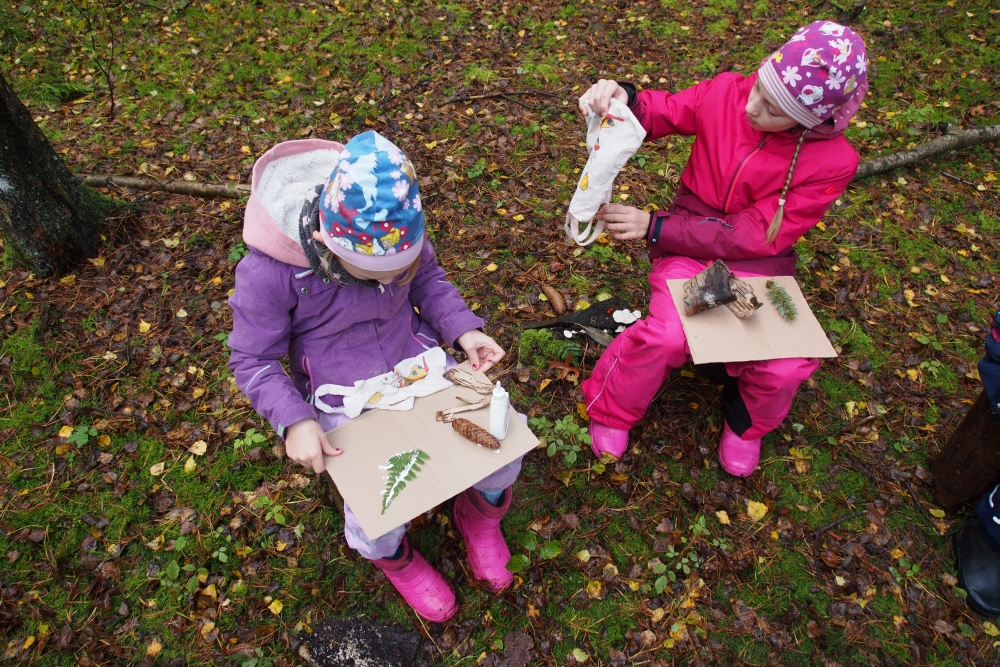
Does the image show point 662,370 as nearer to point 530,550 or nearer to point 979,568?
point 530,550

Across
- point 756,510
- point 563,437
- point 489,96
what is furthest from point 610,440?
point 489,96

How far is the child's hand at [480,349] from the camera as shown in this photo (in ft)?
8.26

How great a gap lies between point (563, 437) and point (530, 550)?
694 millimetres

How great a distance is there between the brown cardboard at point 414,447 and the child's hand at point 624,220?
4.09 feet

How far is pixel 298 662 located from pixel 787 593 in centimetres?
247

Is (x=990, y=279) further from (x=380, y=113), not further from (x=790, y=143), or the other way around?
(x=380, y=113)

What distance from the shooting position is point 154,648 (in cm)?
266

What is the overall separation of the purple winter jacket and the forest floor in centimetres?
106

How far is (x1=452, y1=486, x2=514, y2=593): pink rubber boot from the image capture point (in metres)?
2.79

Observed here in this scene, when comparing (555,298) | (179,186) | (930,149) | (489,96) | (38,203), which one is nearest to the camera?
(38,203)

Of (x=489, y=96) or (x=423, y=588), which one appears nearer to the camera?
(x=423, y=588)

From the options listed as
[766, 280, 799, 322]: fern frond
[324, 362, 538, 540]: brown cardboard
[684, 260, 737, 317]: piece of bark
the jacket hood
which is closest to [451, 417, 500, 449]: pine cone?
[324, 362, 538, 540]: brown cardboard

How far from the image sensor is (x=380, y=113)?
215 inches

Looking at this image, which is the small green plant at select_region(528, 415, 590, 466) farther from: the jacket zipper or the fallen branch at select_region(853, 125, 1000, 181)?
the fallen branch at select_region(853, 125, 1000, 181)
